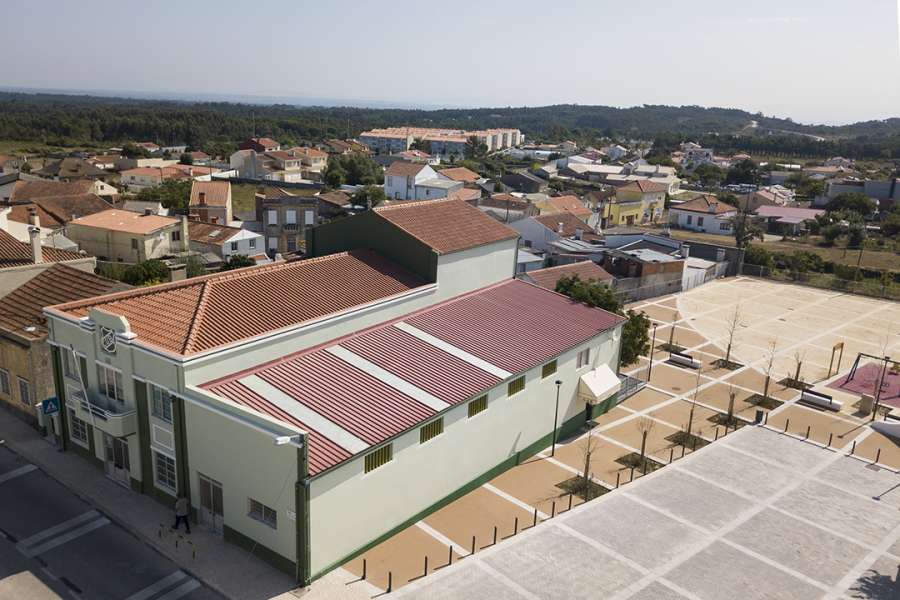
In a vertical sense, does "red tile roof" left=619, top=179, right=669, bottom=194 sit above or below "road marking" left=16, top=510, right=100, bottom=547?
above

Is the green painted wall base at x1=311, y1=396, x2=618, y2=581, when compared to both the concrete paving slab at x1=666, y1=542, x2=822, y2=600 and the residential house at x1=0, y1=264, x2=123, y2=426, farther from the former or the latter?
the residential house at x1=0, y1=264, x2=123, y2=426

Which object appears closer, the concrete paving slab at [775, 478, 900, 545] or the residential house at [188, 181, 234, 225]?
the concrete paving slab at [775, 478, 900, 545]

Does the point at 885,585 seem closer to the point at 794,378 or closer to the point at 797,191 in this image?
the point at 794,378

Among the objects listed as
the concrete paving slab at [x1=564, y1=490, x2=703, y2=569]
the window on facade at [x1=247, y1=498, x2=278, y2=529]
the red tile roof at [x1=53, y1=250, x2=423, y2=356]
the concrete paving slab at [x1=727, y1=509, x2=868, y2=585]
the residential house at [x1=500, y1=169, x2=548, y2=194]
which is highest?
the red tile roof at [x1=53, y1=250, x2=423, y2=356]

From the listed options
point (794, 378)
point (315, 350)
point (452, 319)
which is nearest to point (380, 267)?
point (452, 319)

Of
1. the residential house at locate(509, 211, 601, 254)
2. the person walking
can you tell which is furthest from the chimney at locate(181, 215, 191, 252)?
the person walking

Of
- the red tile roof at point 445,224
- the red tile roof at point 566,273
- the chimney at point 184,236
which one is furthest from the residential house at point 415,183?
the red tile roof at point 445,224
